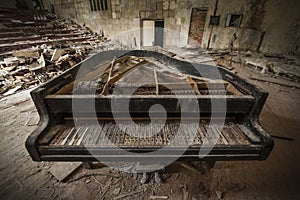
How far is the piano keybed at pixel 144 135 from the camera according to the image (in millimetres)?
1361

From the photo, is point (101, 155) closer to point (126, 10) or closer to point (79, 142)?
point (79, 142)

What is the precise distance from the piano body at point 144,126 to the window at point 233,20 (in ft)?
27.9

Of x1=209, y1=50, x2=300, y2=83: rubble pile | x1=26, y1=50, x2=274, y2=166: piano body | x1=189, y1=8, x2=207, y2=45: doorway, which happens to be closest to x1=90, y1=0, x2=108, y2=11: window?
x1=189, y1=8, x2=207, y2=45: doorway

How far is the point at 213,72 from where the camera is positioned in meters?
2.35

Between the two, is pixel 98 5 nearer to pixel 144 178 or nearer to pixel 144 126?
pixel 144 126

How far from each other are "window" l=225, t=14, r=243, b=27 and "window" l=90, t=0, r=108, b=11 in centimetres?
834

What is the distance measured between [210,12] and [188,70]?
27.1 ft

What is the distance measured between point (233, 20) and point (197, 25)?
2.03m

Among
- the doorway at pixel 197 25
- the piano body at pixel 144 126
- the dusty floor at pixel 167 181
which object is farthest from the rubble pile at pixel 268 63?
the piano body at pixel 144 126

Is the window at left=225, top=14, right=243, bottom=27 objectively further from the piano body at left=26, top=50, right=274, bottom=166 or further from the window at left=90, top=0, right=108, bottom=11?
the piano body at left=26, top=50, right=274, bottom=166

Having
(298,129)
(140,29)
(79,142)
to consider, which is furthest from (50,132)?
(140,29)

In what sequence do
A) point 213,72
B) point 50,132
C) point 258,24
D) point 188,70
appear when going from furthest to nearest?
point 258,24 < point 188,70 < point 213,72 < point 50,132

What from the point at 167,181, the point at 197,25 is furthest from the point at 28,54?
the point at 197,25

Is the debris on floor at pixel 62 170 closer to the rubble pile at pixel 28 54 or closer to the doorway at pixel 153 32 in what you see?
the rubble pile at pixel 28 54
